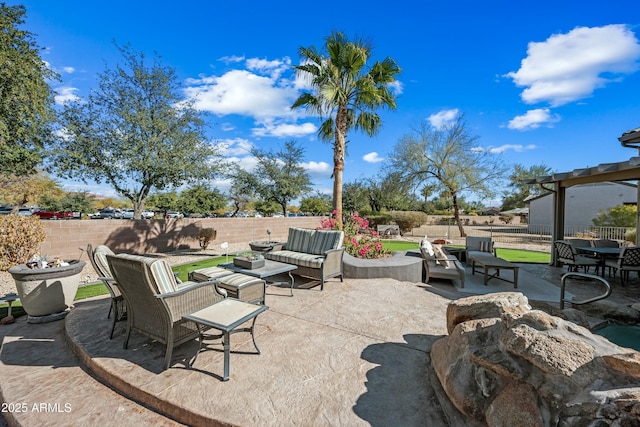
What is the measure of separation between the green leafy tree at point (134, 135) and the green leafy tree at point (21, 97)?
0.61 metres

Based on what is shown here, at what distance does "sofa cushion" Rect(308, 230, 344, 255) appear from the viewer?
596 centimetres

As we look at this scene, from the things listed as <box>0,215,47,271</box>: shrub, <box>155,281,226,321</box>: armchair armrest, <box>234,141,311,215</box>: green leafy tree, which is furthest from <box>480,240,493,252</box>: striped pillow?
<box>234,141,311,215</box>: green leafy tree

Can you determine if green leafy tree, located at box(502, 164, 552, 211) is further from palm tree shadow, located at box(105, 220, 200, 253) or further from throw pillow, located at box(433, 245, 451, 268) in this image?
palm tree shadow, located at box(105, 220, 200, 253)

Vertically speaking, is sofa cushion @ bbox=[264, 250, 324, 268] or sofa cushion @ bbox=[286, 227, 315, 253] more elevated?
sofa cushion @ bbox=[286, 227, 315, 253]

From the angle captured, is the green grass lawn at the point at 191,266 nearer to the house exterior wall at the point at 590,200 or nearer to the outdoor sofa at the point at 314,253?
the outdoor sofa at the point at 314,253

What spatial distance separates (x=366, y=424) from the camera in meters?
1.96

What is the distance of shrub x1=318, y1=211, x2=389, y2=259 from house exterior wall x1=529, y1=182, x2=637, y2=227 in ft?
72.8

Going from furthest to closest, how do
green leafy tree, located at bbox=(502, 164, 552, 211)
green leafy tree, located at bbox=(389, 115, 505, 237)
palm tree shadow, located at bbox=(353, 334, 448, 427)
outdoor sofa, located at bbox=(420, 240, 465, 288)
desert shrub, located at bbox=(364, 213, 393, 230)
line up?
1. green leafy tree, located at bbox=(502, 164, 552, 211)
2. desert shrub, located at bbox=(364, 213, 393, 230)
3. green leafy tree, located at bbox=(389, 115, 505, 237)
4. outdoor sofa, located at bbox=(420, 240, 465, 288)
5. palm tree shadow, located at bbox=(353, 334, 448, 427)

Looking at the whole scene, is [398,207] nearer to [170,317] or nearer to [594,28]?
[594,28]

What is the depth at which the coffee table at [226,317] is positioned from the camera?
8.00 ft

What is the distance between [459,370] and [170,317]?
2.54 meters

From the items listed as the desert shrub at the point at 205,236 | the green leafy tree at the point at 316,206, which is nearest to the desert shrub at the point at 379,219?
the desert shrub at the point at 205,236

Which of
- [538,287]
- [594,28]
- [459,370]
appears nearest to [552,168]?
[594,28]

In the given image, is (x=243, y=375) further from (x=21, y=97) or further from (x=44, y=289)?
(x=21, y=97)
